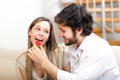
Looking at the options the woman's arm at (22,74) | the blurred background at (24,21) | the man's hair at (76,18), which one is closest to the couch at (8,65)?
the blurred background at (24,21)

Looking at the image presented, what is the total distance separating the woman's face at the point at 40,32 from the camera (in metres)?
1.76

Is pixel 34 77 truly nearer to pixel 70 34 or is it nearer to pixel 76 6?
pixel 70 34

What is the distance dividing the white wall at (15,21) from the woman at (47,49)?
2.76ft

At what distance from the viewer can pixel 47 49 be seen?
1876 mm

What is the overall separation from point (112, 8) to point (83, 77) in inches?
89.7

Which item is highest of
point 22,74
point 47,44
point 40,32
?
point 40,32

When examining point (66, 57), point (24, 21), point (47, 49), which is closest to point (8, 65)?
point (47, 49)

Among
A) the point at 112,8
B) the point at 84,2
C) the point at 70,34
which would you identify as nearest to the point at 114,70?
the point at 70,34

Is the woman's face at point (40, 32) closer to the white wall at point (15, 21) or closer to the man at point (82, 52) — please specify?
the man at point (82, 52)

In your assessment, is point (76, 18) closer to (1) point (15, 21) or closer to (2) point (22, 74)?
(2) point (22, 74)

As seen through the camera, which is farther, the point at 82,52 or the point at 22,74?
the point at 22,74

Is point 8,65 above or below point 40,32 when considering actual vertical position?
below

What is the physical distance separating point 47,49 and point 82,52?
459 mm

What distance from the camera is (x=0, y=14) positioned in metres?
2.72
